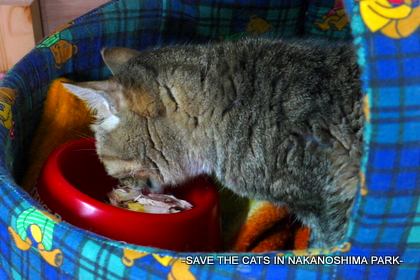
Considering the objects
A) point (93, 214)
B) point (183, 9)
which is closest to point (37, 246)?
point (93, 214)

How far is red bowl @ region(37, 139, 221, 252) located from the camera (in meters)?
1.01

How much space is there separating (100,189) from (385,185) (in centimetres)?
76

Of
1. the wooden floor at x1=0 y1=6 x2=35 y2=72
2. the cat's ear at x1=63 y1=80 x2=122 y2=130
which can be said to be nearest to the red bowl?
the cat's ear at x1=63 y1=80 x2=122 y2=130

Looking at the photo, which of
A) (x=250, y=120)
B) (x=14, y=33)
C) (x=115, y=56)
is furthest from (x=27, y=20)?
A: (x=250, y=120)

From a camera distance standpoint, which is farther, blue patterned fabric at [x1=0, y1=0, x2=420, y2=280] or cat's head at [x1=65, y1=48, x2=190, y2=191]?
cat's head at [x1=65, y1=48, x2=190, y2=191]

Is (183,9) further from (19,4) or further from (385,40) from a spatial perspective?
(385,40)

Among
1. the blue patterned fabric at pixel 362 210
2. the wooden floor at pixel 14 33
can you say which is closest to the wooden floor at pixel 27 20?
the wooden floor at pixel 14 33

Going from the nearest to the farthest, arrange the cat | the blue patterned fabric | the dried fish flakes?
1. the blue patterned fabric
2. the cat
3. the dried fish flakes

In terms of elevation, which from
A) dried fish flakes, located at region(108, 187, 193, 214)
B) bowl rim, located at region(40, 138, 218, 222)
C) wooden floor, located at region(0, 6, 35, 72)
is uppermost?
wooden floor, located at region(0, 6, 35, 72)

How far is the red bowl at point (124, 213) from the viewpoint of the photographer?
1014 mm

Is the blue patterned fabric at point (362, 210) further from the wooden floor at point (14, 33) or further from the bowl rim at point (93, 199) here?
the wooden floor at point (14, 33)

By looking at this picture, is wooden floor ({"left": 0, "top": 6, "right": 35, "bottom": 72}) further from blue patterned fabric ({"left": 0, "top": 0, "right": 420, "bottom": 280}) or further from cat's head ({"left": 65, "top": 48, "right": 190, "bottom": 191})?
cat's head ({"left": 65, "top": 48, "right": 190, "bottom": 191})

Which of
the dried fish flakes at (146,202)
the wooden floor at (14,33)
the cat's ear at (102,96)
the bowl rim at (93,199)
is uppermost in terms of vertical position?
the cat's ear at (102,96)

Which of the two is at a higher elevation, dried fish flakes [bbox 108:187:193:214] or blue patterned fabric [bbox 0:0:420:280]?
blue patterned fabric [bbox 0:0:420:280]
